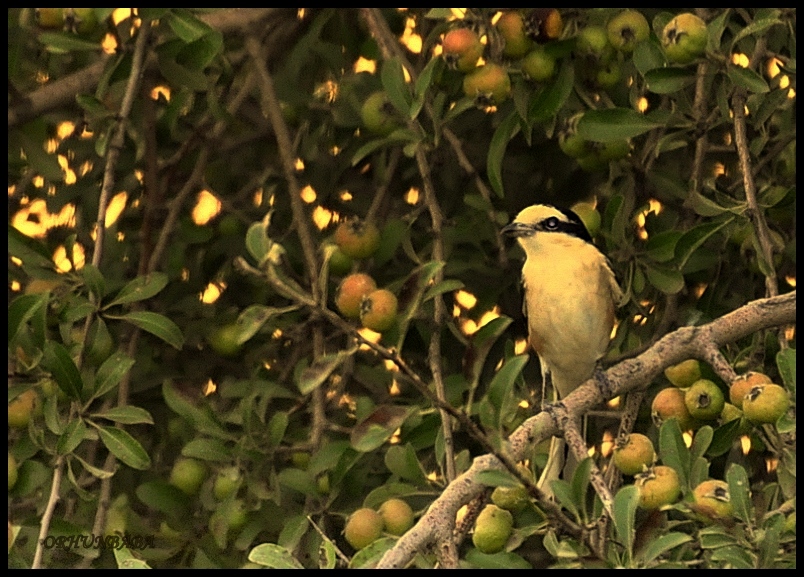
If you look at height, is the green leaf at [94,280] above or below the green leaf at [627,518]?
above

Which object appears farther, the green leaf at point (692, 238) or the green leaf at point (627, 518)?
the green leaf at point (692, 238)

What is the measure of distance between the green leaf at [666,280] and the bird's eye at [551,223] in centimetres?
45

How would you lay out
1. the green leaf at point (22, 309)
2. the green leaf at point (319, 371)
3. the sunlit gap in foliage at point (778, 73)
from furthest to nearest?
the sunlit gap in foliage at point (778, 73), the green leaf at point (22, 309), the green leaf at point (319, 371)

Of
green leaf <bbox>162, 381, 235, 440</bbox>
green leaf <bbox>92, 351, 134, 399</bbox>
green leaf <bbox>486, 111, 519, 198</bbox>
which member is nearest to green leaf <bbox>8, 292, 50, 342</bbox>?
green leaf <bbox>92, 351, 134, 399</bbox>

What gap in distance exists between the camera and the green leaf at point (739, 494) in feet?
5.65

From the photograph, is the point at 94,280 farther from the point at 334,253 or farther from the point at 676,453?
the point at 676,453

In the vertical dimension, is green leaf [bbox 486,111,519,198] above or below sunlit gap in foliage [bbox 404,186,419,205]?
above

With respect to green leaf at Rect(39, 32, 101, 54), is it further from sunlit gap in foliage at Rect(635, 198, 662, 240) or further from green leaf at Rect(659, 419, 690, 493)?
green leaf at Rect(659, 419, 690, 493)

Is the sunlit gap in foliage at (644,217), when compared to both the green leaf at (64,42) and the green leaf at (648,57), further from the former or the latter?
the green leaf at (64,42)

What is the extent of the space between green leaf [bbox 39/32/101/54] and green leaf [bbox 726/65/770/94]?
47.7 inches

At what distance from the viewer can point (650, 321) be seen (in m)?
2.79

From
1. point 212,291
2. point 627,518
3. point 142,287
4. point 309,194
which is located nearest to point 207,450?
point 142,287

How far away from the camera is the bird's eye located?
2.96m

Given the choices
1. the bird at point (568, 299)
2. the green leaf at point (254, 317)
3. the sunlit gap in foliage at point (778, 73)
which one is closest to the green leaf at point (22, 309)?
the green leaf at point (254, 317)
